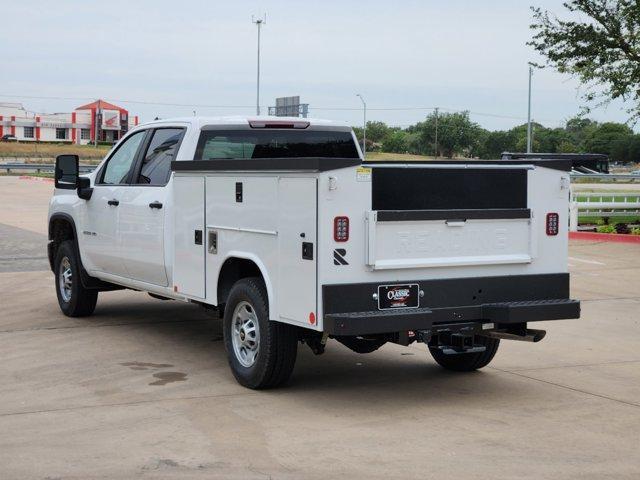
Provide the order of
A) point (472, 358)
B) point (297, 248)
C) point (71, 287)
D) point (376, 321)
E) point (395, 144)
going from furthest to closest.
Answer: point (395, 144) → point (71, 287) → point (472, 358) → point (297, 248) → point (376, 321)

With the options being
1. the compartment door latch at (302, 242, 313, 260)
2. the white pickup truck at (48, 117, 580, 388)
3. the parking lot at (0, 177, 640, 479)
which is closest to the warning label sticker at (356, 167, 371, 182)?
the white pickup truck at (48, 117, 580, 388)

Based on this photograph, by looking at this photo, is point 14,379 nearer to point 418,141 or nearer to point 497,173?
point 497,173

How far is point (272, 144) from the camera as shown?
9711mm

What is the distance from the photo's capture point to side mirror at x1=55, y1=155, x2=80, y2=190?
36.9 feet

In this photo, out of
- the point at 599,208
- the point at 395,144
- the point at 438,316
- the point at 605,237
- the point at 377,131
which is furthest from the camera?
the point at 377,131

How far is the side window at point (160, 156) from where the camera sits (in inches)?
380

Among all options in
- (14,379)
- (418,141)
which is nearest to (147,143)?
(14,379)

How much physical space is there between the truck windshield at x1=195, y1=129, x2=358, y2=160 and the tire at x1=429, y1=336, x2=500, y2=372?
2265 mm

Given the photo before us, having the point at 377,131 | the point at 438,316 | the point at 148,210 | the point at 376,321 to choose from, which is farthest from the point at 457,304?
the point at 377,131

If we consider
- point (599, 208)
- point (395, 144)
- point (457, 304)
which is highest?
point (395, 144)

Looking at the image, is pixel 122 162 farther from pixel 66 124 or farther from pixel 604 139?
pixel 66 124

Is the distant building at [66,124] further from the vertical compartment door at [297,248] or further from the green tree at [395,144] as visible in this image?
the vertical compartment door at [297,248]

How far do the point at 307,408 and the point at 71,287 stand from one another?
4.97 m

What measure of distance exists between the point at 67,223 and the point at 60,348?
2.38 meters
